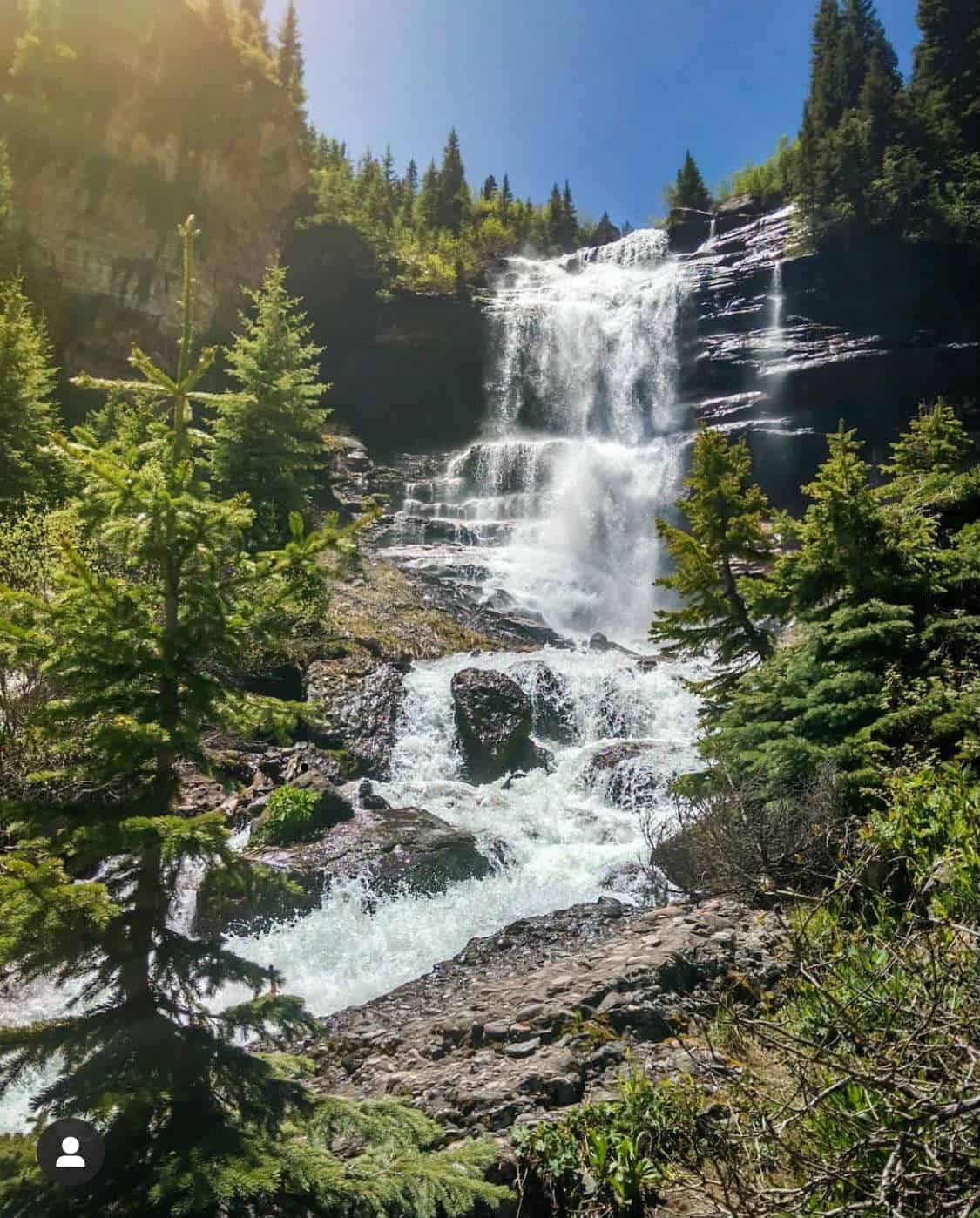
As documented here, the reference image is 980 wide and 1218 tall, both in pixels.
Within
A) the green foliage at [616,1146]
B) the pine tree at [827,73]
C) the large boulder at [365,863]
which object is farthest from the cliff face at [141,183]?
the green foliage at [616,1146]

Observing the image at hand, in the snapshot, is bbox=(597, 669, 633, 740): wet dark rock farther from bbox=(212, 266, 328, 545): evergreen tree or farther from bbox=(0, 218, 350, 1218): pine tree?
bbox=(0, 218, 350, 1218): pine tree

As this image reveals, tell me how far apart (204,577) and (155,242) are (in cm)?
3910

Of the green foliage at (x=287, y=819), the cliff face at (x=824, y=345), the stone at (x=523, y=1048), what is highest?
the cliff face at (x=824, y=345)

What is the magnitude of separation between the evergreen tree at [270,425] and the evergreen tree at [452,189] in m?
46.8

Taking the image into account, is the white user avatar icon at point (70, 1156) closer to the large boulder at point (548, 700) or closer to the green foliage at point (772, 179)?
the large boulder at point (548, 700)

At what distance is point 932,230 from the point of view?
37.1 metres

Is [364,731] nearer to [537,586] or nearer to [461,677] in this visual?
[461,677]

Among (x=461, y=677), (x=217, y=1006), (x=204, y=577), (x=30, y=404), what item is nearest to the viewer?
(x=204, y=577)

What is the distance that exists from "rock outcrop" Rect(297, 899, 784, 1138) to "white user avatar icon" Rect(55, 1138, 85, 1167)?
4.79 ft

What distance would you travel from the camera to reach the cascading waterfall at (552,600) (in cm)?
1016

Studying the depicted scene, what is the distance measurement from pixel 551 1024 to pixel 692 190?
Result: 6307 cm

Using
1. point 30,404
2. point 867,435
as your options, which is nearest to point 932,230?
point 867,435

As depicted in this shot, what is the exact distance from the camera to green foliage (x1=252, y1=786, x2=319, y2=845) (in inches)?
479

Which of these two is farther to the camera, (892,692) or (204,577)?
(892,692)
